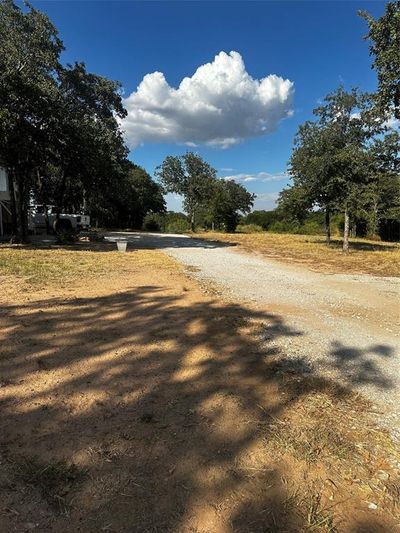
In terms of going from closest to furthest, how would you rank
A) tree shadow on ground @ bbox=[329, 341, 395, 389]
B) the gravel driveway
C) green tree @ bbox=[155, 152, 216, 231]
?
tree shadow on ground @ bbox=[329, 341, 395, 389] → the gravel driveway → green tree @ bbox=[155, 152, 216, 231]

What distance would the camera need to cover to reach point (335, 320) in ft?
17.6

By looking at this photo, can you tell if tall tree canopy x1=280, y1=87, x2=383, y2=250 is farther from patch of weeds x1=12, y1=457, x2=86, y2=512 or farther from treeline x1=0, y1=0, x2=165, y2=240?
patch of weeds x1=12, y1=457, x2=86, y2=512

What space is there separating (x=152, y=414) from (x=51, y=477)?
80 cm

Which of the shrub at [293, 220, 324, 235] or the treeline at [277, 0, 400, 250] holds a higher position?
the treeline at [277, 0, 400, 250]

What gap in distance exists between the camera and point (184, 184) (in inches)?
1389

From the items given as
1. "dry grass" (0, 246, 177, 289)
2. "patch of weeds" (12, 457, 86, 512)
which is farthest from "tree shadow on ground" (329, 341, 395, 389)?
"dry grass" (0, 246, 177, 289)

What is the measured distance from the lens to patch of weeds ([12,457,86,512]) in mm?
1926

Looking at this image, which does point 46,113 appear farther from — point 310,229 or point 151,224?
point 310,229

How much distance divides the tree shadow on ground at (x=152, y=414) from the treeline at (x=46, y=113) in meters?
10.8

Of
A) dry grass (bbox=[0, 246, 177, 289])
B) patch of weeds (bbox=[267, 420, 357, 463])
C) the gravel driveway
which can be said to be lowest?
patch of weeds (bbox=[267, 420, 357, 463])

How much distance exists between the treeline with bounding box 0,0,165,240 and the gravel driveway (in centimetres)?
841

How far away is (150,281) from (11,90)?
30.6 ft

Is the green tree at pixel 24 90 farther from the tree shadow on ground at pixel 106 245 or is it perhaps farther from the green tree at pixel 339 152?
the green tree at pixel 339 152

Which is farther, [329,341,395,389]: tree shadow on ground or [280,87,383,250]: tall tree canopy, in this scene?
[280,87,383,250]: tall tree canopy
